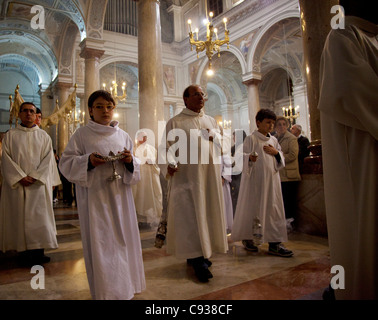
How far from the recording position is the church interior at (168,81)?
2430 mm

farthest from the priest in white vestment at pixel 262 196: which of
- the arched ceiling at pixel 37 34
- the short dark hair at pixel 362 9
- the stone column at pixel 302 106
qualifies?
the stone column at pixel 302 106

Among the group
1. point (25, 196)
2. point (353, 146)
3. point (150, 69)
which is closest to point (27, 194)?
point (25, 196)

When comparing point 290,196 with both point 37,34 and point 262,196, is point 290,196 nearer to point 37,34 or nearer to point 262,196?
point 262,196

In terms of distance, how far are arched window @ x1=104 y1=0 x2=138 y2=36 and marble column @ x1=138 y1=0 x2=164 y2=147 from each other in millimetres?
9668

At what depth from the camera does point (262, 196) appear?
3217 mm

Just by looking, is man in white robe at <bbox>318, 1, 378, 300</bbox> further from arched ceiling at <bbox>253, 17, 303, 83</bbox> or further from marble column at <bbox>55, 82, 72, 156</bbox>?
marble column at <bbox>55, 82, 72, 156</bbox>

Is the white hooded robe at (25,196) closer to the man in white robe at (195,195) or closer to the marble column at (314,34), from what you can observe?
the man in white robe at (195,195)

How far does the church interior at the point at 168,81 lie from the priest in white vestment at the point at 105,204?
0.33 metres

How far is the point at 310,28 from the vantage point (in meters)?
3.71

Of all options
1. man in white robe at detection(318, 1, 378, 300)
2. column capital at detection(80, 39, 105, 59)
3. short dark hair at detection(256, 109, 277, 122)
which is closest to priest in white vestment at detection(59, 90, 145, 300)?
man in white robe at detection(318, 1, 378, 300)

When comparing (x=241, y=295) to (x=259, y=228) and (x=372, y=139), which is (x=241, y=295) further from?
(x=372, y=139)

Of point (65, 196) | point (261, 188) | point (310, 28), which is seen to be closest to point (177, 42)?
point (65, 196)

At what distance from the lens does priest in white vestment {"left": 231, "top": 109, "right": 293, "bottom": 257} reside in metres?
3.14

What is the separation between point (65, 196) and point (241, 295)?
30.0 ft
